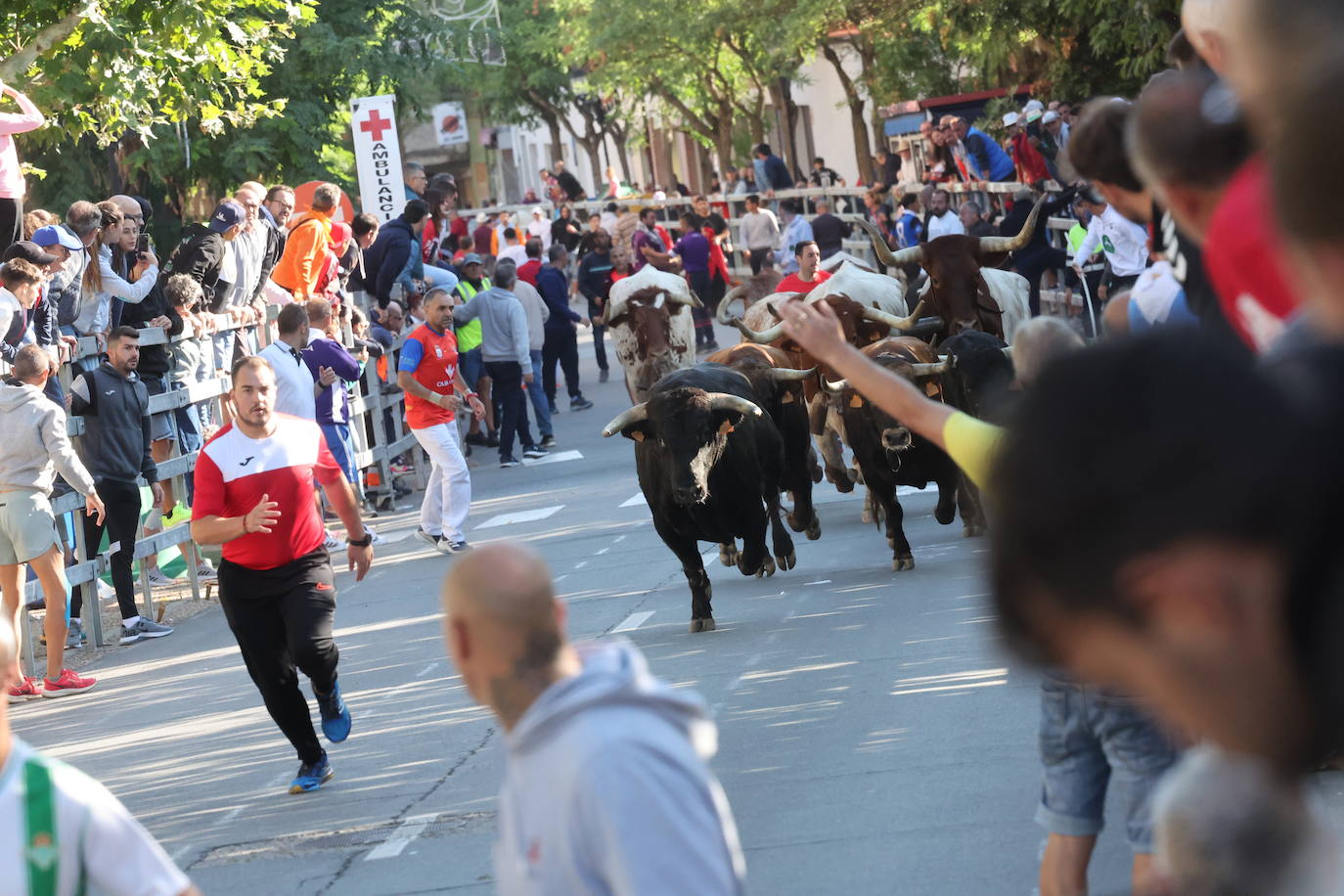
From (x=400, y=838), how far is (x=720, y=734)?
162 centimetres

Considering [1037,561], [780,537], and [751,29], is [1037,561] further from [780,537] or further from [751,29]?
[751,29]

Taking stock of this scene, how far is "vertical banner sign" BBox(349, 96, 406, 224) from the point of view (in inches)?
898

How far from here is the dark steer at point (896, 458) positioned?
12047mm

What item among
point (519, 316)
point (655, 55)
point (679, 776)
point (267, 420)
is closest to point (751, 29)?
point (655, 55)

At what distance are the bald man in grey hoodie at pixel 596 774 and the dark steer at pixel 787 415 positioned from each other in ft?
32.0

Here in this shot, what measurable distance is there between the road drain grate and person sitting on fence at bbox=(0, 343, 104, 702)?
13.0 feet

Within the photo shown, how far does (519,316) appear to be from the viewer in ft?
68.7

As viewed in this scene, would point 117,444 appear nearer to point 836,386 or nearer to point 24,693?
point 24,693

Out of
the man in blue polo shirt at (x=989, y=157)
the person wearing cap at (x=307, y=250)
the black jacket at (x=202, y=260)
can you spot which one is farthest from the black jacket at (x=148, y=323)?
the man in blue polo shirt at (x=989, y=157)

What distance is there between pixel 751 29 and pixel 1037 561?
39209 mm

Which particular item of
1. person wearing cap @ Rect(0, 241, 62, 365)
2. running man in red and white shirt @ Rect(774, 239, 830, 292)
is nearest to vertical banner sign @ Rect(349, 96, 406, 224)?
running man in red and white shirt @ Rect(774, 239, 830, 292)

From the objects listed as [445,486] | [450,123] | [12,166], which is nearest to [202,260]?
[12,166]

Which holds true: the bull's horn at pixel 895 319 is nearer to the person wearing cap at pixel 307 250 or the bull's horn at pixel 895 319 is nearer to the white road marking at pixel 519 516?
the white road marking at pixel 519 516

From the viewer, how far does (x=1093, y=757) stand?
4.90 m
